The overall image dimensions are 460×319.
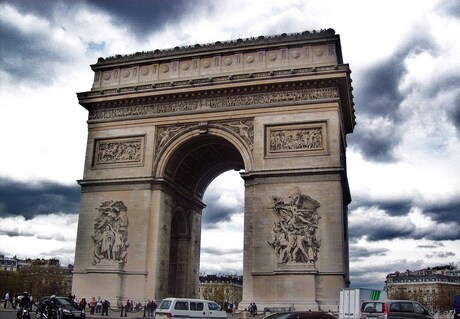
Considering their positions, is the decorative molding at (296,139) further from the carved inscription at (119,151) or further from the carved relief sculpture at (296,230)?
the carved inscription at (119,151)

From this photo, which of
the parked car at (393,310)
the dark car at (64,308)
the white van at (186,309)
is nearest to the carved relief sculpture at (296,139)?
the white van at (186,309)

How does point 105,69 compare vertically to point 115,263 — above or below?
above

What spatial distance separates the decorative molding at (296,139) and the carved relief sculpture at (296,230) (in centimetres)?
251

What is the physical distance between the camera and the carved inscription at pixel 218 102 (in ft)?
98.3

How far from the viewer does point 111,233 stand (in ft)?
102

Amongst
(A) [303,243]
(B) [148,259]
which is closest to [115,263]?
(B) [148,259]

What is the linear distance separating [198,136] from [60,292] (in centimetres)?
8325

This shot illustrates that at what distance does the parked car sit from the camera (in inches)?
720

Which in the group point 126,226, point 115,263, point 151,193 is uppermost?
point 151,193

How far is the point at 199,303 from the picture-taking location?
74.8ft

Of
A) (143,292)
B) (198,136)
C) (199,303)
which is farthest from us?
(198,136)

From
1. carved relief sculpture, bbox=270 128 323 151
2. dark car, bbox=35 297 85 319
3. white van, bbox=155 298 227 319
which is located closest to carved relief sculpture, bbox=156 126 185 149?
carved relief sculpture, bbox=270 128 323 151

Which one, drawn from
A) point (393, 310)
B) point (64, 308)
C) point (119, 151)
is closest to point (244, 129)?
point (119, 151)

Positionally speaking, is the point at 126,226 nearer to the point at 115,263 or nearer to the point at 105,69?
the point at 115,263
